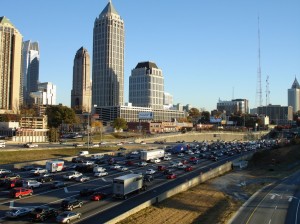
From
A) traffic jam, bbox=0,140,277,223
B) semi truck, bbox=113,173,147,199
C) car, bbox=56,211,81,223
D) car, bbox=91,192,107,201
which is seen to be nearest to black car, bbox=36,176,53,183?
traffic jam, bbox=0,140,277,223

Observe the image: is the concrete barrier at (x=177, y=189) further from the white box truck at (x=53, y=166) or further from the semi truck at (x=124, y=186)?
the white box truck at (x=53, y=166)

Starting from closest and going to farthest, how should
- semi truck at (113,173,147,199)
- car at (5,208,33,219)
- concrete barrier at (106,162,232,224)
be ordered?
car at (5,208,33,219) → concrete barrier at (106,162,232,224) → semi truck at (113,173,147,199)

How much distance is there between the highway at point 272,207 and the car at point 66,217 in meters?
17.6

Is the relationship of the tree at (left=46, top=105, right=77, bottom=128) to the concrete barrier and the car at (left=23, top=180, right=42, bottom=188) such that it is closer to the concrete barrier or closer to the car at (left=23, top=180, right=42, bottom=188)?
the concrete barrier

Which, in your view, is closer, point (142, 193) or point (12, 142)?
point (142, 193)

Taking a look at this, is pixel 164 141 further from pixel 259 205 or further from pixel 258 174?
pixel 259 205

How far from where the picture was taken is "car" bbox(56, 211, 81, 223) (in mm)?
40000

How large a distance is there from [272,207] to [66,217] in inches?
1089

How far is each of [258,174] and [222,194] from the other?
3020 centimetres

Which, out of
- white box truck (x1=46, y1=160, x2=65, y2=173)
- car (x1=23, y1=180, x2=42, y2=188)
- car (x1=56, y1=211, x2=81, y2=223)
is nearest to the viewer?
car (x1=56, y1=211, x2=81, y2=223)

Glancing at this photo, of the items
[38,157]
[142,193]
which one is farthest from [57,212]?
[38,157]

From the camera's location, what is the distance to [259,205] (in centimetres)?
5278

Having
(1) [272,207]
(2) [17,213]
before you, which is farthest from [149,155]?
(2) [17,213]

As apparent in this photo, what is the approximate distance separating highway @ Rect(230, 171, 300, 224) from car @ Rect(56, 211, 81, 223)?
1759 centimetres
